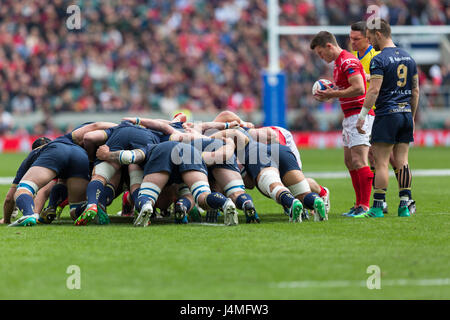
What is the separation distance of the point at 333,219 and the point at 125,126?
2.49 m

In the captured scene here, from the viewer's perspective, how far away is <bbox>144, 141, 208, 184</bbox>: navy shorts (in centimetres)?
812

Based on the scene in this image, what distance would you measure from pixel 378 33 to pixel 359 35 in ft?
2.67

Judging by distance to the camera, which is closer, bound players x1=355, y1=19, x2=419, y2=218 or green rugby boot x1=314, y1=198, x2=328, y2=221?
green rugby boot x1=314, y1=198, x2=328, y2=221

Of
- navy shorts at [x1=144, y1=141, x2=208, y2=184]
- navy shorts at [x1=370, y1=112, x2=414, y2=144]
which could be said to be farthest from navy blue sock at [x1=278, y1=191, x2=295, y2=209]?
navy shorts at [x1=370, y1=112, x2=414, y2=144]

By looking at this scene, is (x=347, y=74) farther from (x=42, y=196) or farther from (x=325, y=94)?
(x=42, y=196)

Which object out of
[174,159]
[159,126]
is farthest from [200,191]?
[159,126]

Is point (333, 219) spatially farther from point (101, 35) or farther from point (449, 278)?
point (101, 35)

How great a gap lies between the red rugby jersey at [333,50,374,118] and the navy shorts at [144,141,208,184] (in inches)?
83.9

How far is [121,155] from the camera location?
326 inches

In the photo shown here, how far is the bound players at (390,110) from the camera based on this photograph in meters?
8.74

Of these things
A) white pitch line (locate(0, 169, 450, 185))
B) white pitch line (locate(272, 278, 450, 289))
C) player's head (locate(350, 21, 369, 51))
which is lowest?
Result: white pitch line (locate(272, 278, 450, 289))

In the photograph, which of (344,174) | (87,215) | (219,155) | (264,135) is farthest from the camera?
(344,174)

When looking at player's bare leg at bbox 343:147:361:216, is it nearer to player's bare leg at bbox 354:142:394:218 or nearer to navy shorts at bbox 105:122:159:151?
player's bare leg at bbox 354:142:394:218

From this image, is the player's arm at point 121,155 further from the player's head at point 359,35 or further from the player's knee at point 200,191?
the player's head at point 359,35
